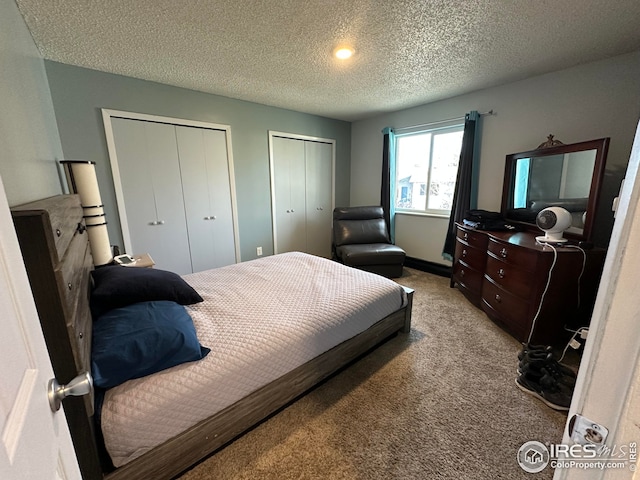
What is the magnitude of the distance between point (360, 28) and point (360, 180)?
2.99m

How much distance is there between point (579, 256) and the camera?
1927 mm

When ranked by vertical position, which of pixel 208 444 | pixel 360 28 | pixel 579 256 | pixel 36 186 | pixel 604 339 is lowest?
pixel 208 444

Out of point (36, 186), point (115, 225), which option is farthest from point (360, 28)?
point (115, 225)

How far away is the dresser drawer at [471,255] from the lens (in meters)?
2.65

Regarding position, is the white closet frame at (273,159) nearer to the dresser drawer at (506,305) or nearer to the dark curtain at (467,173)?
the dark curtain at (467,173)

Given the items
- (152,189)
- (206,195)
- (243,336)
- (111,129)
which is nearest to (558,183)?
(243,336)

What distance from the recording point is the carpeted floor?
1.26 m

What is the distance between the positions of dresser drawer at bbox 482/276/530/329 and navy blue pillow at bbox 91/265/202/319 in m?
2.44

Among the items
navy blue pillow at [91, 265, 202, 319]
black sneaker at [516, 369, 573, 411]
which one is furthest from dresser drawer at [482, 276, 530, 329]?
navy blue pillow at [91, 265, 202, 319]

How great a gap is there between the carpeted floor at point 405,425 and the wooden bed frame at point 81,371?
0.13 meters

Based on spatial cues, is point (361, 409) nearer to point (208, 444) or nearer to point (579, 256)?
point (208, 444)

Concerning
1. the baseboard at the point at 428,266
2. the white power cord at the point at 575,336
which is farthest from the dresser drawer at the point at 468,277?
the white power cord at the point at 575,336

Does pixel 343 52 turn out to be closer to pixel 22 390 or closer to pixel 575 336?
pixel 22 390

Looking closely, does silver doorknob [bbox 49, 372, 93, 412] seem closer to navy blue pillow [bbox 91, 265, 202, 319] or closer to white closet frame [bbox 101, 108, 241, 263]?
navy blue pillow [bbox 91, 265, 202, 319]
